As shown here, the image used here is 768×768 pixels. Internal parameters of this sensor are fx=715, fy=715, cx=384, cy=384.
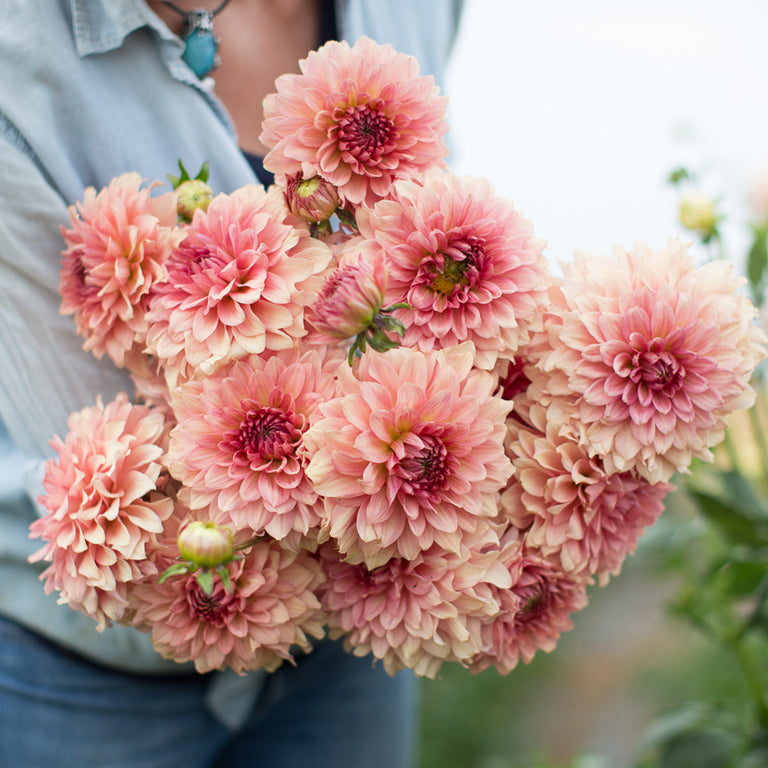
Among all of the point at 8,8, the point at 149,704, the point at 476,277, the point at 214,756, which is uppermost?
the point at 8,8

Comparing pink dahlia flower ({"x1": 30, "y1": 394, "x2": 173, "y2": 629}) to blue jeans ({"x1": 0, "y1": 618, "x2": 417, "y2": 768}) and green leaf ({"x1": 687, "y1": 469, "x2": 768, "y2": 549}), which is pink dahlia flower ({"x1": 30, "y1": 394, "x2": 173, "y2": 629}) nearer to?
blue jeans ({"x1": 0, "y1": 618, "x2": 417, "y2": 768})

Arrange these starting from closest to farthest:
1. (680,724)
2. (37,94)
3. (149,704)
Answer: (37,94)
(149,704)
(680,724)

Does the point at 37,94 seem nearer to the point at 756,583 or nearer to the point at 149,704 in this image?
the point at 149,704

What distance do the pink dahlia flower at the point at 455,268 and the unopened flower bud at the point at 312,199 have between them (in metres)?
0.03

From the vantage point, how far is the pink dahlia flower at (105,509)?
1.22 feet

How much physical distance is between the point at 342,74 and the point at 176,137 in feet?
0.57

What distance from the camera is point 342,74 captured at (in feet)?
1.26

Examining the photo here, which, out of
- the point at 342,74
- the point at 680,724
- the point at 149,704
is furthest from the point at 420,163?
the point at 680,724

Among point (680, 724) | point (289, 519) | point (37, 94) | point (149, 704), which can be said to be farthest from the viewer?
point (680, 724)

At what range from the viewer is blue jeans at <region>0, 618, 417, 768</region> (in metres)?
0.53

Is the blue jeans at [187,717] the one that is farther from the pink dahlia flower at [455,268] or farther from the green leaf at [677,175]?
the green leaf at [677,175]

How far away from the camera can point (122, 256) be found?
0.40m

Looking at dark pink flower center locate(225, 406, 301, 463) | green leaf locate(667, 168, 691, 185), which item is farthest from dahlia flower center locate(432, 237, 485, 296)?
green leaf locate(667, 168, 691, 185)

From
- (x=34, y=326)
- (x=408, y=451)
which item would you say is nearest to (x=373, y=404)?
(x=408, y=451)
